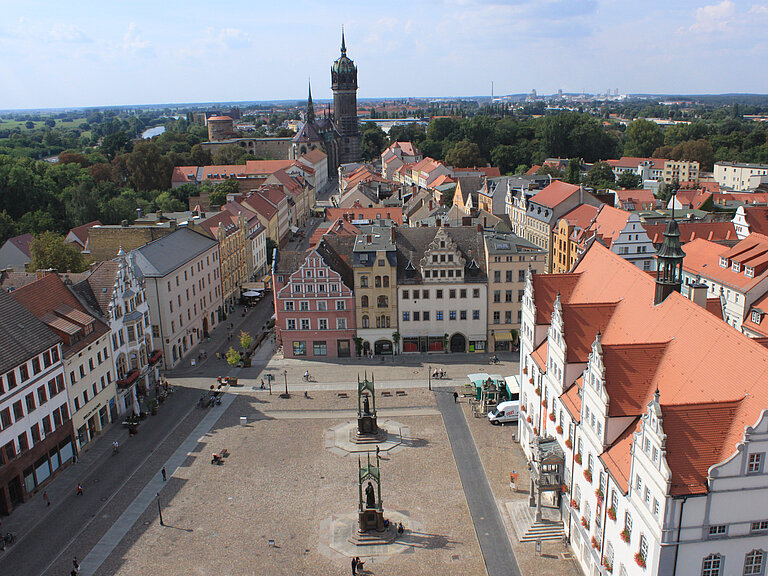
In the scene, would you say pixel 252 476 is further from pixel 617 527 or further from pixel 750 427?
pixel 750 427

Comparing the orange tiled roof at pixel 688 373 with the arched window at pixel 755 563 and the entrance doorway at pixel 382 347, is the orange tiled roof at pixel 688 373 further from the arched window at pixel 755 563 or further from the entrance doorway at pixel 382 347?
the entrance doorway at pixel 382 347

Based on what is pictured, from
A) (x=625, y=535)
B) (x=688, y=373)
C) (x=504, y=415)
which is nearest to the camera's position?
(x=625, y=535)

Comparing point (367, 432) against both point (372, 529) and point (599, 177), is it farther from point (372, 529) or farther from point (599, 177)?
point (599, 177)

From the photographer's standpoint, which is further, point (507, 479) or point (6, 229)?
point (6, 229)

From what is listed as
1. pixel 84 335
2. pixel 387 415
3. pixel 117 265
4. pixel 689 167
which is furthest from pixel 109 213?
pixel 689 167

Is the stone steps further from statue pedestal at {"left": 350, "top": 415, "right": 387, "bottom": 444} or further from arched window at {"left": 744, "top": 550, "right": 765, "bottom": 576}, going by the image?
statue pedestal at {"left": 350, "top": 415, "right": 387, "bottom": 444}

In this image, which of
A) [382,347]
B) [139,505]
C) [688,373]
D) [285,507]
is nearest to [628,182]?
[382,347]

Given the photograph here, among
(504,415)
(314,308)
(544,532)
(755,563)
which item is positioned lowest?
(544,532)
